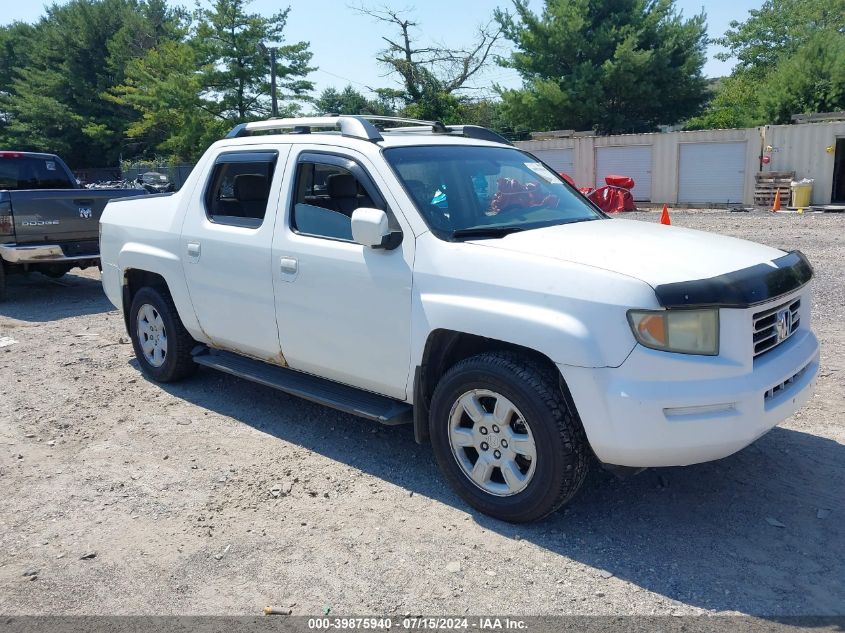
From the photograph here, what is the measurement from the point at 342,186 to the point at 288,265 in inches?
23.2

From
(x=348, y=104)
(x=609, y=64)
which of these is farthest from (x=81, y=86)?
(x=609, y=64)

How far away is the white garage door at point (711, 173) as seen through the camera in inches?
1002

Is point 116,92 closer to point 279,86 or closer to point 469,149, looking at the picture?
point 279,86

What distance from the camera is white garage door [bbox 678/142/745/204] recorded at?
25.5 metres

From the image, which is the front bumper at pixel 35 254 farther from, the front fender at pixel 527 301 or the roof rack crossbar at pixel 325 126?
the front fender at pixel 527 301

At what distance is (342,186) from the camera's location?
15.1 ft

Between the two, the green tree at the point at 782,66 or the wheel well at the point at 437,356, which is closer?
the wheel well at the point at 437,356

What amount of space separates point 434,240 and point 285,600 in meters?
1.90

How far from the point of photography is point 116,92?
49.7m

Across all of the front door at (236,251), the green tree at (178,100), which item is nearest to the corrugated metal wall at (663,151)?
the green tree at (178,100)

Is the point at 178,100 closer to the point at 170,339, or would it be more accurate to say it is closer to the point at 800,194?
the point at 800,194

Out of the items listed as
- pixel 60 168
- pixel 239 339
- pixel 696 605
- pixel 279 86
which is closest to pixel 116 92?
pixel 279 86

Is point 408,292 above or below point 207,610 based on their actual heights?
above

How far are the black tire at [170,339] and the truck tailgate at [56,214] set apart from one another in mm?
3740
